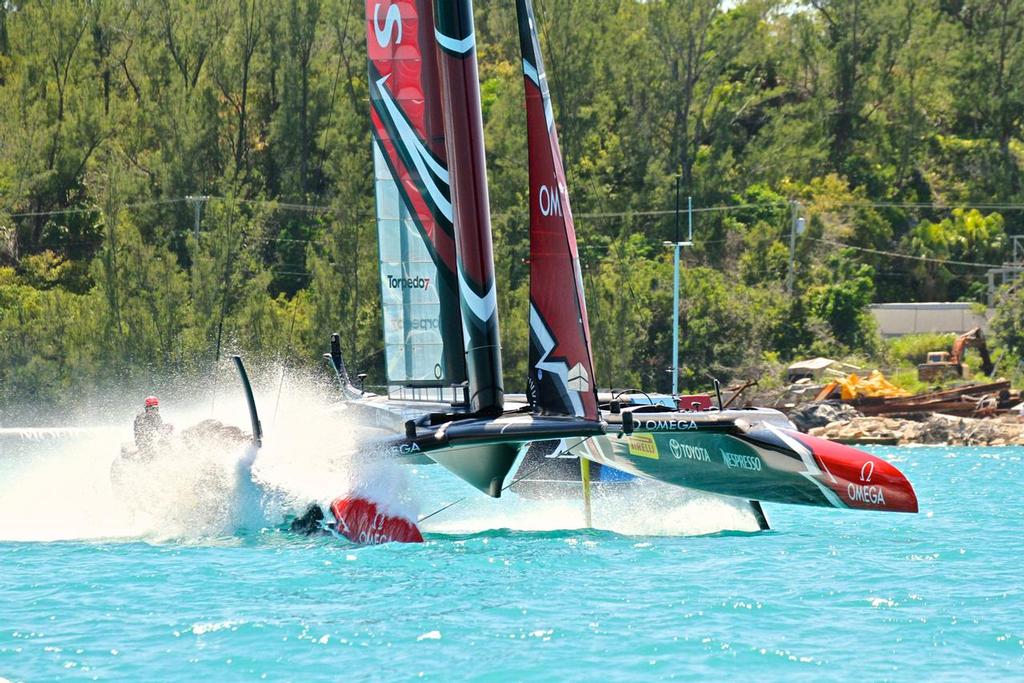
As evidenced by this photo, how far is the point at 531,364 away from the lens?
39.8 feet

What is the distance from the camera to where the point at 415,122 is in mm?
14781

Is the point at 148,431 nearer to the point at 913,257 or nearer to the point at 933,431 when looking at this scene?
the point at 933,431

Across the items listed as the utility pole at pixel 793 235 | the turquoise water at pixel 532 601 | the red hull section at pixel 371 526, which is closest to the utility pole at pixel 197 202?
the utility pole at pixel 793 235

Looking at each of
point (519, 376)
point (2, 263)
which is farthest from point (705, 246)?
point (2, 263)

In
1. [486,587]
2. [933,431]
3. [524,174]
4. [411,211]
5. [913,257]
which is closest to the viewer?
[486,587]

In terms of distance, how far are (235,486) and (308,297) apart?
22.5 metres

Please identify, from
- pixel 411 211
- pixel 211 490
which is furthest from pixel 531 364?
pixel 411 211

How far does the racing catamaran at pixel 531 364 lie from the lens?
11867mm

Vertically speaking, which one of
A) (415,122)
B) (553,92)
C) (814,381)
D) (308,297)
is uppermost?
(553,92)

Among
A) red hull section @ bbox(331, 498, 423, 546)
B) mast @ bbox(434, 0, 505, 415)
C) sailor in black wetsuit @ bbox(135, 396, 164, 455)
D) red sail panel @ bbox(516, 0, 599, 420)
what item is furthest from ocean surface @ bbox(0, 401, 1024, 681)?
red sail panel @ bbox(516, 0, 599, 420)

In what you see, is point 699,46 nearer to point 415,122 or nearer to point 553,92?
point 553,92

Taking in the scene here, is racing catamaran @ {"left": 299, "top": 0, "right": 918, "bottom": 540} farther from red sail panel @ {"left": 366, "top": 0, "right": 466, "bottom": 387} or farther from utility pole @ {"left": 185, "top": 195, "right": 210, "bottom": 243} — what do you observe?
utility pole @ {"left": 185, "top": 195, "right": 210, "bottom": 243}

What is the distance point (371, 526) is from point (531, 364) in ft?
6.58

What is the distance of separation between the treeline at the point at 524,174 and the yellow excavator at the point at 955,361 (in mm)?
Answer: 2756
